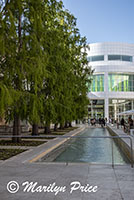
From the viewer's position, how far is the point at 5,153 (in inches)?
400

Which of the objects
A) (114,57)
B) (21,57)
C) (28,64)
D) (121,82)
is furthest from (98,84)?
(28,64)

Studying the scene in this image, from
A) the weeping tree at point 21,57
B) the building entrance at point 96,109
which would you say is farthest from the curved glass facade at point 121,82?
the weeping tree at point 21,57

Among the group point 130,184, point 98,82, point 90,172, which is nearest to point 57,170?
point 90,172

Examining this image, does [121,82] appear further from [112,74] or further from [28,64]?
[28,64]

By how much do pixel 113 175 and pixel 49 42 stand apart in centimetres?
906

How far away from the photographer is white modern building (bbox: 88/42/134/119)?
6338 centimetres

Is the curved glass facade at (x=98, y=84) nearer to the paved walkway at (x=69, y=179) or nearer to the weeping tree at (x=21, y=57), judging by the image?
the weeping tree at (x=21, y=57)

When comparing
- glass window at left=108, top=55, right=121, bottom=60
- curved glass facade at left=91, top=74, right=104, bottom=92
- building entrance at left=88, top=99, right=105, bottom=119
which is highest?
glass window at left=108, top=55, right=121, bottom=60

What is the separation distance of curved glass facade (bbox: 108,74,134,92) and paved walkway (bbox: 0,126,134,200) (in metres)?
57.6

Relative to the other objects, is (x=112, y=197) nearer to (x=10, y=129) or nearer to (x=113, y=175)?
(x=113, y=175)

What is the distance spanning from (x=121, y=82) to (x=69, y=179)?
61.0 m
